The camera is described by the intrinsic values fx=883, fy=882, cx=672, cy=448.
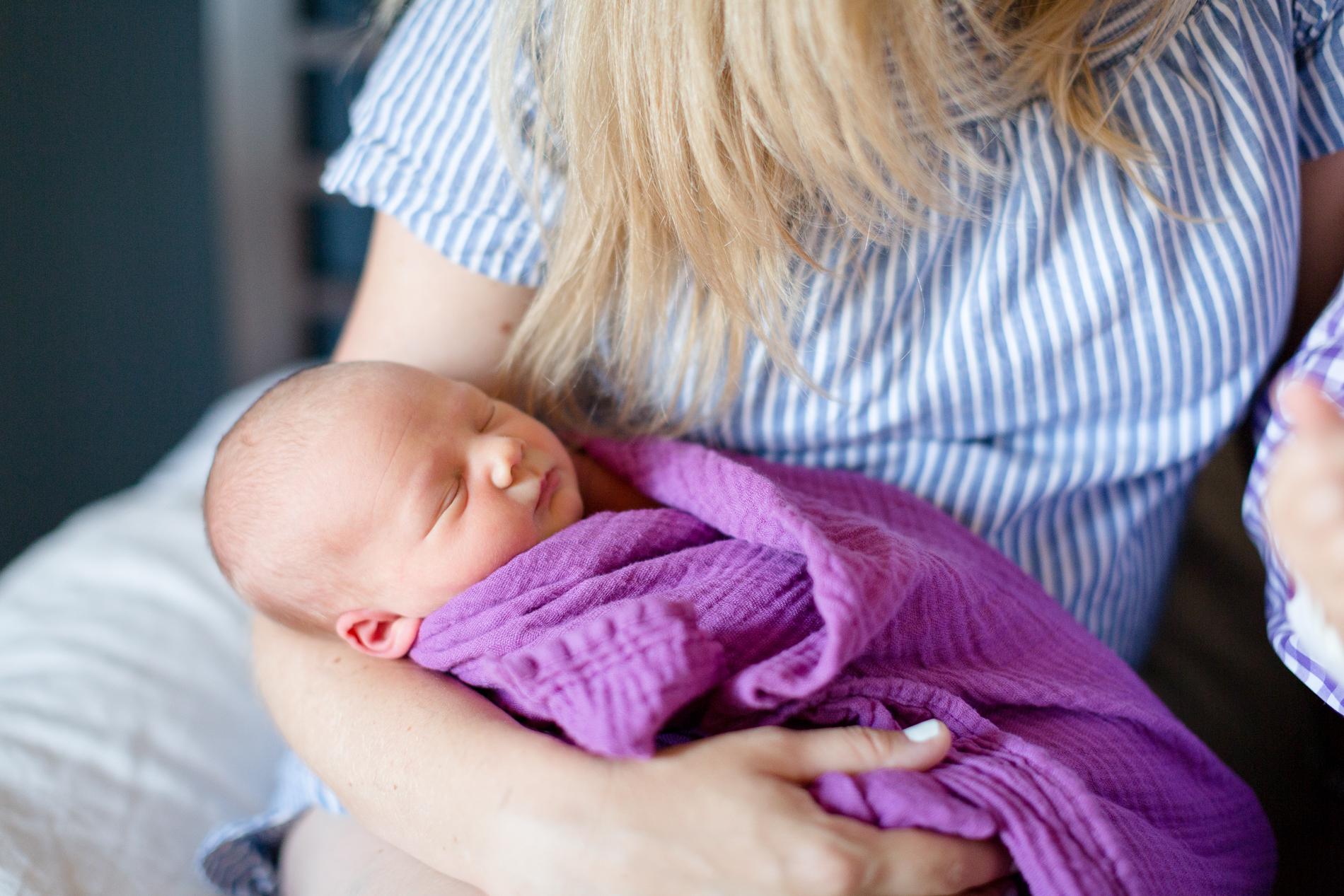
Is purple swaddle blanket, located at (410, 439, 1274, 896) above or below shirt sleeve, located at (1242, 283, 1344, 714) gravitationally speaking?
below

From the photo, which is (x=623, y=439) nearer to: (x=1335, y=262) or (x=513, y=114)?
(x=513, y=114)

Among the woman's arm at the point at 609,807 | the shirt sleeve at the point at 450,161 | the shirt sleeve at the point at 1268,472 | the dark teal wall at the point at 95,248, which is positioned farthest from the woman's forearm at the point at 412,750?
the dark teal wall at the point at 95,248

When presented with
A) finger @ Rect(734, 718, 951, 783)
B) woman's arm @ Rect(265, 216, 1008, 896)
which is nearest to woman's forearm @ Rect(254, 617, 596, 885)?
woman's arm @ Rect(265, 216, 1008, 896)

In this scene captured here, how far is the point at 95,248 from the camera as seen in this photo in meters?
1.54

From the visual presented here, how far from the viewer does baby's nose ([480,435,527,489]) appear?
690mm

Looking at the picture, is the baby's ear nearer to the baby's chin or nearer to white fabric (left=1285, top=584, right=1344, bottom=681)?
the baby's chin

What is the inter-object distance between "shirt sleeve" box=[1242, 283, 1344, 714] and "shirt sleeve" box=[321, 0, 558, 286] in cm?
60

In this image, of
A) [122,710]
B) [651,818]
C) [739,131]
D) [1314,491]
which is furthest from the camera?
[122,710]

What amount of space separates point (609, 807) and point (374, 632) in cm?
28

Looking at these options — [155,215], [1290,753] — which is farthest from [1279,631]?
[155,215]

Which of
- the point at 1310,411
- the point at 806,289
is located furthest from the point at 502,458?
the point at 1310,411

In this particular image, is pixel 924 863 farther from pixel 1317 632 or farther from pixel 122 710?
pixel 122 710

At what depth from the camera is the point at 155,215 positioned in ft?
5.39

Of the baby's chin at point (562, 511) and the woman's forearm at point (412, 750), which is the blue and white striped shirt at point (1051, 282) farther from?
the woman's forearm at point (412, 750)
